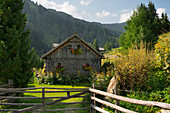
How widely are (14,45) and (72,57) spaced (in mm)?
9667

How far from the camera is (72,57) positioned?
57.0ft

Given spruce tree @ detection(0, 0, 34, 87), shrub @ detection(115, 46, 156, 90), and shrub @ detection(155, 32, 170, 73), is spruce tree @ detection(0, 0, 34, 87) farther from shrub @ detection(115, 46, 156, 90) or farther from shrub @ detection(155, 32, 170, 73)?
shrub @ detection(155, 32, 170, 73)

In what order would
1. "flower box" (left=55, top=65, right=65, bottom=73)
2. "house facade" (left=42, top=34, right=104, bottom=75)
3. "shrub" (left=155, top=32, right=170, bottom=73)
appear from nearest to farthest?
"shrub" (left=155, top=32, right=170, bottom=73), "flower box" (left=55, top=65, right=65, bottom=73), "house facade" (left=42, top=34, right=104, bottom=75)

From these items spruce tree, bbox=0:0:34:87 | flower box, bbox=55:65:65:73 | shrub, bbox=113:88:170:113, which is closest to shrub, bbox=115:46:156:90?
shrub, bbox=113:88:170:113

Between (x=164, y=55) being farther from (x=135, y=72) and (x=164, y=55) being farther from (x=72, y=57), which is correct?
(x=72, y=57)

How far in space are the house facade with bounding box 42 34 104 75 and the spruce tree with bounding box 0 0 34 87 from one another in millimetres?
7910

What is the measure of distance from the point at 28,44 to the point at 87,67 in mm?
9821

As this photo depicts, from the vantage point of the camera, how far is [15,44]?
26.8 feet

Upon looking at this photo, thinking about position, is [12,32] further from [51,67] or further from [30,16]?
[30,16]

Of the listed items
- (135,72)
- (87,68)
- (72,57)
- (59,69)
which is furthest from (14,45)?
(87,68)

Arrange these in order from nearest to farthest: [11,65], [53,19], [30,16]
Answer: [11,65] → [30,16] → [53,19]

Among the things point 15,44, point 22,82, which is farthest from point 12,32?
point 22,82

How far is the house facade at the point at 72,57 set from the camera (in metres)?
17.2

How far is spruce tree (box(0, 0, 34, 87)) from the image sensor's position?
788 centimetres
